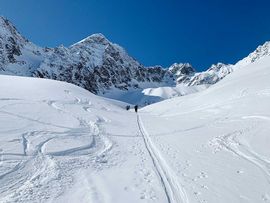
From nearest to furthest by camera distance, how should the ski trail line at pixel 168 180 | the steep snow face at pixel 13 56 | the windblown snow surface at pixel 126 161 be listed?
the ski trail line at pixel 168 180 < the windblown snow surface at pixel 126 161 < the steep snow face at pixel 13 56

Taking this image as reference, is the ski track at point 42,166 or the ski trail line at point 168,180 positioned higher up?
the ski track at point 42,166

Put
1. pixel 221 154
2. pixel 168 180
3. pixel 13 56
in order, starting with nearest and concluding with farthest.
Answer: pixel 168 180, pixel 221 154, pixel 13 56

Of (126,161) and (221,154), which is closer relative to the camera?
(126,161)

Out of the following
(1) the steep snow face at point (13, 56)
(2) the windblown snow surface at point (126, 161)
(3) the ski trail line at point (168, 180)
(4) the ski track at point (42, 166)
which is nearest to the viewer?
(4) the ski track at point (42, 166)

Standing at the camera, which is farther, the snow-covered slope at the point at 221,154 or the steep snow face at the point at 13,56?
the steep snow face at the point at 13,56

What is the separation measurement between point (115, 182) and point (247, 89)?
3253 centimetres

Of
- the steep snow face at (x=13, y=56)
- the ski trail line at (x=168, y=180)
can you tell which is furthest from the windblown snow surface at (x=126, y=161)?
the steep snow face at (x=13, y=56)

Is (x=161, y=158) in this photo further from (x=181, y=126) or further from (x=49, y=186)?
(x=181, y=126)

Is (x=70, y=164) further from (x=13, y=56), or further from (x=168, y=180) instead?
(x=13, y=56)

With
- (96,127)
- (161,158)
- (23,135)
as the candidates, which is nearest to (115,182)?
(161,158)

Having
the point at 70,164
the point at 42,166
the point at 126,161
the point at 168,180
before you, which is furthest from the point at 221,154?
the point at 42,166

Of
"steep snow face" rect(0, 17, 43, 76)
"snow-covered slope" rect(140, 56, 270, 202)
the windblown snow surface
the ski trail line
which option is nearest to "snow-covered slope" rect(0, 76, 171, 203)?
the windblown snow surface

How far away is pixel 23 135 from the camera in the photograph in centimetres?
1546

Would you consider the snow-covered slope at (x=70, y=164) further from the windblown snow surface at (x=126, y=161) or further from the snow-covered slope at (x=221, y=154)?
the snow-covered slope at (x=221, y=154)
